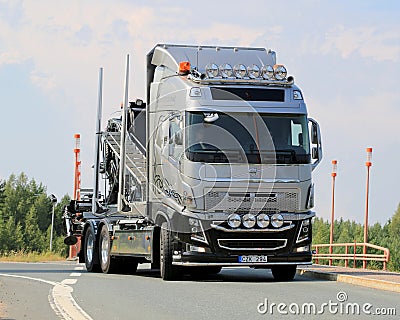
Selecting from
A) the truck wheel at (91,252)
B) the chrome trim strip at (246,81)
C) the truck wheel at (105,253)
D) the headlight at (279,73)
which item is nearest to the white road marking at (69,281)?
the truck wheel at (105,253)

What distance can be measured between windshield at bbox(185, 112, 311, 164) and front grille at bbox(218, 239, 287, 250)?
1.58 metres

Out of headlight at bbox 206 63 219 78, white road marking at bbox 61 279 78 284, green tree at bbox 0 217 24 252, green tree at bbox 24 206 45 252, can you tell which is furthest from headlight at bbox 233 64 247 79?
green tree at bbox 24 206 45 252

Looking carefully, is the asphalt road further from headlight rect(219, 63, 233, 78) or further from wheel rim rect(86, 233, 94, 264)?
headlight rect(219, 63, 233, 78)

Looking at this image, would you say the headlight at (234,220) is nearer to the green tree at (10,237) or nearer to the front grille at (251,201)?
the front grille at (251,201)

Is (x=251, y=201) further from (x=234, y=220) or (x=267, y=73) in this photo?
(x=267, y=73)

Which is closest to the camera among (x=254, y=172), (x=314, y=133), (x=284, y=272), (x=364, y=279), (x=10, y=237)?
(x=364, y=279)

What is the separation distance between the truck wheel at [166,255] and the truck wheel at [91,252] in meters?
4.29

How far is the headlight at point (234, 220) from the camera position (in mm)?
18516

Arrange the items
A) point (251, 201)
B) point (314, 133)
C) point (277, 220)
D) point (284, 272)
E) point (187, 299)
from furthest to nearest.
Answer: point (284, 272) → point (314, 133) → point (277, 220) → point (251, 201) → point (187, 299)

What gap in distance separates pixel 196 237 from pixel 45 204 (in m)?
122

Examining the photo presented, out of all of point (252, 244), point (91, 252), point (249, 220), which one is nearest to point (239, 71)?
point (249, 220)

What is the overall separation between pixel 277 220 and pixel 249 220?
588 mm

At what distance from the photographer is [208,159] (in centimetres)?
1830

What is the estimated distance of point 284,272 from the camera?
19891 mm
